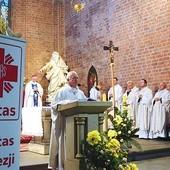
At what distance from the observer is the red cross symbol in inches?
33.8

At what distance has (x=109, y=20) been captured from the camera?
10703 millimetres

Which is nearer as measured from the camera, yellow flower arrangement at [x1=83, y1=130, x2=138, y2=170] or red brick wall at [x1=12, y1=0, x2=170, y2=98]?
yellow flower arrangement at [x1=83, y1=130, x2=138, y2=170]

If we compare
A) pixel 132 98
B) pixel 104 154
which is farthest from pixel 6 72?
pixel 132 98

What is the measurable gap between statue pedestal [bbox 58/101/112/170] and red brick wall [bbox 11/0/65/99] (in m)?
8.36

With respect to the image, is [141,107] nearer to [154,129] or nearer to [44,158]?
[154,129]

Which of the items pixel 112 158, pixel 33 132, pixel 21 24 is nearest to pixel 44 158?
pixel 33 132

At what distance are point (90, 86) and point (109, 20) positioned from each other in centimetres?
259

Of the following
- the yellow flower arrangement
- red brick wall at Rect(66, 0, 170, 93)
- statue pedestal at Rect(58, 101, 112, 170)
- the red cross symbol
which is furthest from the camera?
red brick wall at Rect(66, 0, 170, 93)

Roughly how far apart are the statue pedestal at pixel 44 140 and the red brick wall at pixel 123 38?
13.1 feet

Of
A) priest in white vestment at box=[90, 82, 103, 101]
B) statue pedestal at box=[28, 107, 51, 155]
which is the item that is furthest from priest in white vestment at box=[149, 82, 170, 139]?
statue pedestal at box=[28, 107, 51, 155]

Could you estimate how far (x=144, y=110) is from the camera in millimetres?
8508

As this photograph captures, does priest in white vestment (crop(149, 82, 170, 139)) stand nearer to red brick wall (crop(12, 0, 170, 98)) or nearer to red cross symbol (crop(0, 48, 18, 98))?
red brick wall (crop(12, 0, 170, 98))

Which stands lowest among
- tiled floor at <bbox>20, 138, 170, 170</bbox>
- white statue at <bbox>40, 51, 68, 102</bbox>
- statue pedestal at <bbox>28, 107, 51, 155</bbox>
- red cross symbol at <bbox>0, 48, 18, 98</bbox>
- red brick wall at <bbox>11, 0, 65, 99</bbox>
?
tiled floor at <bbox>20, 138, 170, 170</bbox>

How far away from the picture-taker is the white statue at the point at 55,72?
1142 centimetres
